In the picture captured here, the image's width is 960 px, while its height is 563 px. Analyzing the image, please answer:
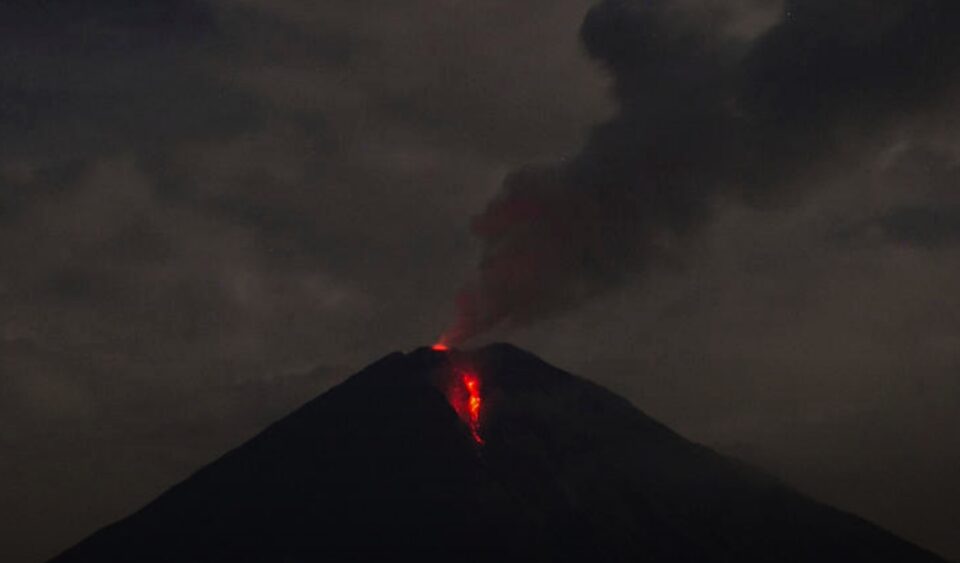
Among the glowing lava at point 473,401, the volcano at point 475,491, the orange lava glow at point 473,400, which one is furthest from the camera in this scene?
the orange lava glow at point 473,400

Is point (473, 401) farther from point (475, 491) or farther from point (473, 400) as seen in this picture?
point (475, 491)

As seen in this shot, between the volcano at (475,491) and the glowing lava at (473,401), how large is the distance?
0.11 meters

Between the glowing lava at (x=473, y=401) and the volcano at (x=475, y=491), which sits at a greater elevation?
the glowing lava at (x=473, y=401)

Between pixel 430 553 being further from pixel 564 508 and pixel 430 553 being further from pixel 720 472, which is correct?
pixel 720 472

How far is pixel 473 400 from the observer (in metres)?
83.6

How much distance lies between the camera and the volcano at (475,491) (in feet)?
235

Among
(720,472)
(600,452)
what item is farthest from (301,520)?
(720,472)

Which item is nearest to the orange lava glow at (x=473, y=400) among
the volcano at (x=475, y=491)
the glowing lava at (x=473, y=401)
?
the glowing lava at (x=473, y=401)

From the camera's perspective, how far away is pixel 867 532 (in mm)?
79812

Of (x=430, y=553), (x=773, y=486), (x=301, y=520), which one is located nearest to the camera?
(x=430, y=553)

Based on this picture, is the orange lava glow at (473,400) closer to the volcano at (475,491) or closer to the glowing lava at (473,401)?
the glowing lava at (473,401)

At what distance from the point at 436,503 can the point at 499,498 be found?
3521 millimetres

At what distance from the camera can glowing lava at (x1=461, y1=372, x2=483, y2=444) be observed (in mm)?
80688

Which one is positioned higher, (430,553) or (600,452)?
(600,452)
